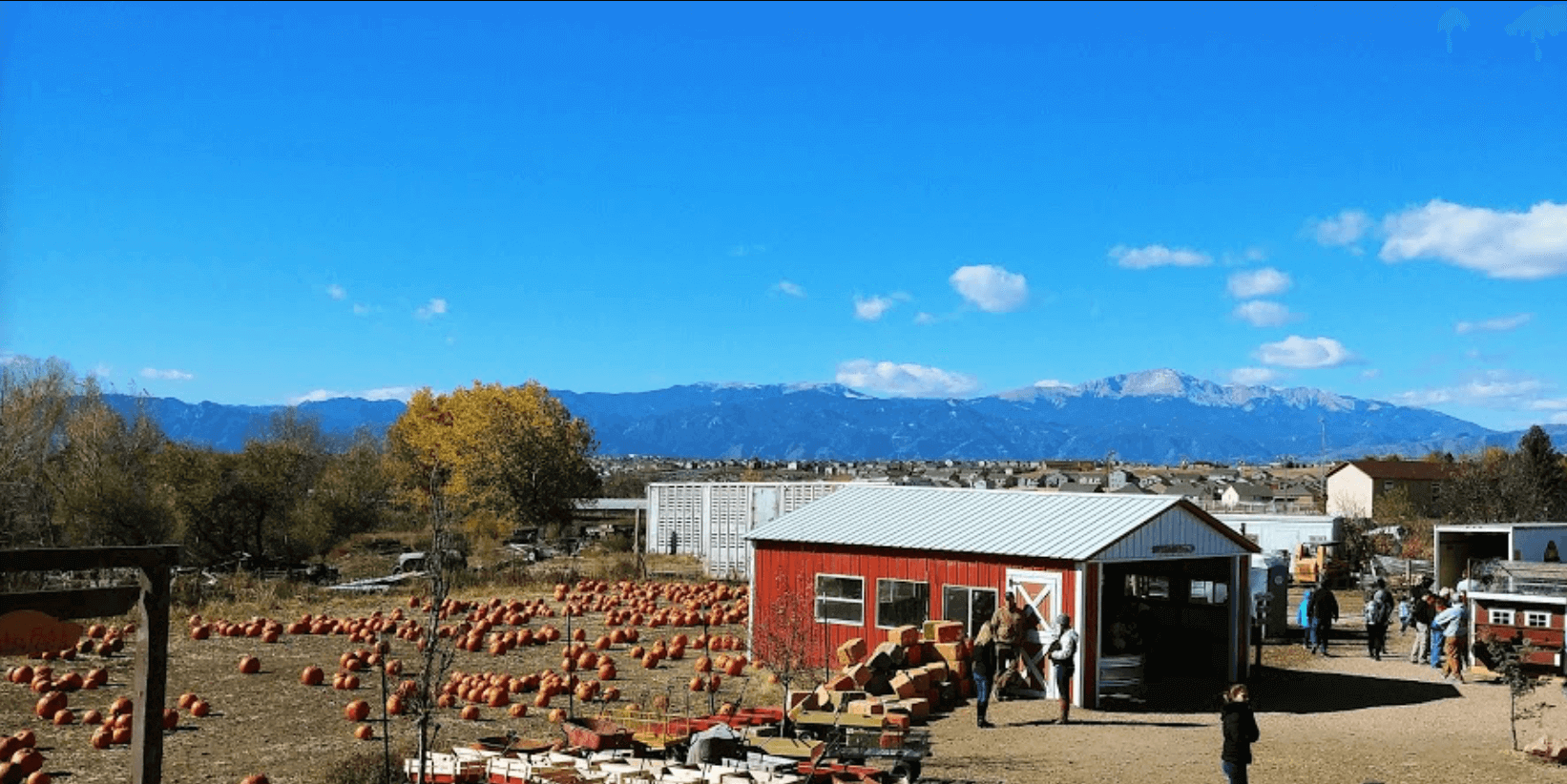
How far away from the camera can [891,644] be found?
841 inches

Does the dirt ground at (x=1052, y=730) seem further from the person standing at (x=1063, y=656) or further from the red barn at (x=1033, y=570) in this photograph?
the red barn at (x=1033, y=570)

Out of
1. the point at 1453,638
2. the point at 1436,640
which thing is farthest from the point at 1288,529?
the point at 1453,638

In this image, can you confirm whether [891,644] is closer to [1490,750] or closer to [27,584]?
[1490,750]

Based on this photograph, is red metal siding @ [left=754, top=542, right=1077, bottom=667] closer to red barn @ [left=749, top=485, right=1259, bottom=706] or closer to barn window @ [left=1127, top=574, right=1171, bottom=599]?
red barn @ [left=749, top=485, right=1259, bottom=706]

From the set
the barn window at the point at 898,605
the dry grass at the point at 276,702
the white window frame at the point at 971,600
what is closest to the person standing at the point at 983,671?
the white window frame at the point at 971,600

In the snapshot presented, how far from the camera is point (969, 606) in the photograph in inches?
912

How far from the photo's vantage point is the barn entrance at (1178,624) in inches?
1006

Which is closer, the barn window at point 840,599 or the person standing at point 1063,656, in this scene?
the person standing at point 1063,656

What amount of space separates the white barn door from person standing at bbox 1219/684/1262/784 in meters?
7.39

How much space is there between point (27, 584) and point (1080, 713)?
83.0 feet

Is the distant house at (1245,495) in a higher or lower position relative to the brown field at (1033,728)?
higher

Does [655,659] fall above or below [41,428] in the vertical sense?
below

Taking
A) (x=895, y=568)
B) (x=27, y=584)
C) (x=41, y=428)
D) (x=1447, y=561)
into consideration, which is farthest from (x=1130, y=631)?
(x=41, y=428)

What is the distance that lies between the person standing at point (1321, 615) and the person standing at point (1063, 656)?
10311mm
